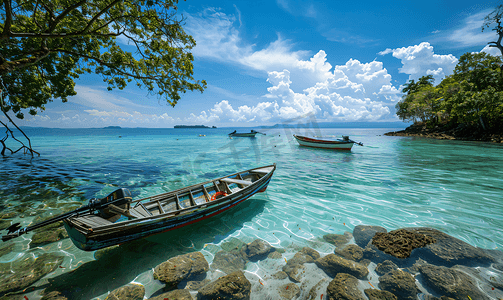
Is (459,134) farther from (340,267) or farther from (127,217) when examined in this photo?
(127,217)

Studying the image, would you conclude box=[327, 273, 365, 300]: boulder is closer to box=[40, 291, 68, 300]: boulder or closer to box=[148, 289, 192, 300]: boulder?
box=[148, 289, 192, 300]: boulder

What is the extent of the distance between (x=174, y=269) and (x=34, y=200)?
10.0m

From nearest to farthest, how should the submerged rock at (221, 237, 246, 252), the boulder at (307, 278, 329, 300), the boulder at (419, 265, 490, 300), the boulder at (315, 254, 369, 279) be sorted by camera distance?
the boulder at (419, 265, 490, 300) → the boulder at (307, 278, 329, 300) → the boulder at (315, 254, 369, 279) → the submerged rock at (221, 237, 246, 252)

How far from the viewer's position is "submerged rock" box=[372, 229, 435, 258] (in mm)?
5273

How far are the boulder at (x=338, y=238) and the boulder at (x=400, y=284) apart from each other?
1611 mm

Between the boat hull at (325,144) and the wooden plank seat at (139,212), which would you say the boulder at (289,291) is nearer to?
the wooden plank seat at (139,212)

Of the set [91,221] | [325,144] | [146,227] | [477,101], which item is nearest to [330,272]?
[146,227]

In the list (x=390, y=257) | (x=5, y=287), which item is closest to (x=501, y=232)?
(x=390, y=257)

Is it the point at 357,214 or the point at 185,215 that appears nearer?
the point at 185,215

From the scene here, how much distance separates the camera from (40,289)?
4184 millimetres

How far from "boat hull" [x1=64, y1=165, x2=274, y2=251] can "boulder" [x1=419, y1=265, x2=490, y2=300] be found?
6.04 meters

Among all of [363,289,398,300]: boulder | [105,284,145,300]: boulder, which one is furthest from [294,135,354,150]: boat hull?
[105,284,145,300]: boulder

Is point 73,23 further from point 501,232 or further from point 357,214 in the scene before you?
point 501,232

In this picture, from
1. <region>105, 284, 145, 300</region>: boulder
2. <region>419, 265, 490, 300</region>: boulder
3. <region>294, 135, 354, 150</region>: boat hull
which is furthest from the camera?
<region>294, 135, 354, 150</region>: boat hull
